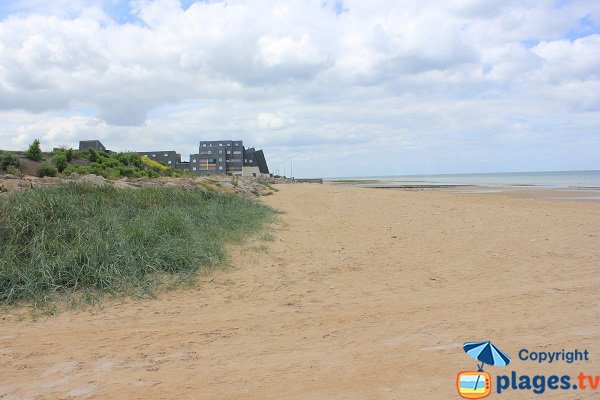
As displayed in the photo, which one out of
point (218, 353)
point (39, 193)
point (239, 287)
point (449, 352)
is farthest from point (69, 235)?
point (449, 352)

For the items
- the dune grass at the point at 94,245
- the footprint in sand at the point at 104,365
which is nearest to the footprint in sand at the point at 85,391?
the footprint in sand at the point at 104,365

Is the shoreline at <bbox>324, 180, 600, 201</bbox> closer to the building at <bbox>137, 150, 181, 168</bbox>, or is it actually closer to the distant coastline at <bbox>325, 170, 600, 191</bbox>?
the distant coastline at <bbox>325, 170, 600, 191</bbox>

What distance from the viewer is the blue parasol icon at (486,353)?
3547 millimetres

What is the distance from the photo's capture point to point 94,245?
6512 millimetres

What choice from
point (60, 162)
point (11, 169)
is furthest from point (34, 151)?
point (11, 169)

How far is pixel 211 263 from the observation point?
7000mm

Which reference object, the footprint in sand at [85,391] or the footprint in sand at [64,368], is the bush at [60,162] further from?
the footprint in sand at [85,391]

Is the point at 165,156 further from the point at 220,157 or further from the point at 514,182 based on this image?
the point at 514,182

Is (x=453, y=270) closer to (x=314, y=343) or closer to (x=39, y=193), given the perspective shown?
(x=314, y=343)

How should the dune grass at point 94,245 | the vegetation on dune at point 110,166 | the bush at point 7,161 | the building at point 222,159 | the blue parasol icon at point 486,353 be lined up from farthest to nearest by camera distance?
1. the building at point 222,159
2. the vegetation on dune at point 110,166
3. the bush at point 7,161
4. the dune grass at point 94,245
5. the blue parasol icon at point 486,353

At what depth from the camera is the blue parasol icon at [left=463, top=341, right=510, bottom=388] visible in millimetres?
3547

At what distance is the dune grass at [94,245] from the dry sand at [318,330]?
0.57m

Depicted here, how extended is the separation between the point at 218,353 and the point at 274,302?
162 cm
